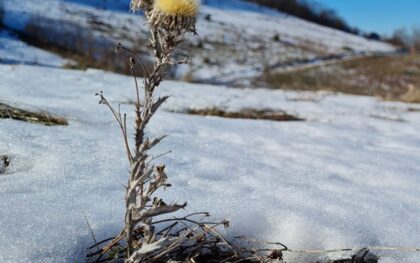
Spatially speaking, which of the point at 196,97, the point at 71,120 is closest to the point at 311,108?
the point at 196,97

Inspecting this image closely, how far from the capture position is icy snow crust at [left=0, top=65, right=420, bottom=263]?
1.22 metres

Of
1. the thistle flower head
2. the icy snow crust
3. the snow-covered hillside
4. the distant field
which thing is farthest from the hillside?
the distant field

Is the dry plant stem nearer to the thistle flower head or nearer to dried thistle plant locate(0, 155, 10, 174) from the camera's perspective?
the thistle flower head

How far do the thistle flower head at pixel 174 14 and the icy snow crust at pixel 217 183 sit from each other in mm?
630

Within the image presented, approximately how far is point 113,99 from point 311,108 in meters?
→ 2.33

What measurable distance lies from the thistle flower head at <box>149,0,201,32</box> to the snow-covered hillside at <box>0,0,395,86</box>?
5390 millimetres

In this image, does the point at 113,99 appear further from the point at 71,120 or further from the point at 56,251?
the point at 56,251

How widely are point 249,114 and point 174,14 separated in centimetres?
349

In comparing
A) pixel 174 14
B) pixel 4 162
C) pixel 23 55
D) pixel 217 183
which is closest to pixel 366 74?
pixel 23 55

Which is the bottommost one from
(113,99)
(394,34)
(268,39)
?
(113,99)

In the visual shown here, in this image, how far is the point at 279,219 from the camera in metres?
1.44

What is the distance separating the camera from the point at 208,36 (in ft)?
76.8

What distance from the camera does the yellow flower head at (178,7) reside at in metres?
0.84

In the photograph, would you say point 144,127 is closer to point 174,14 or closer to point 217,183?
point 174,14
